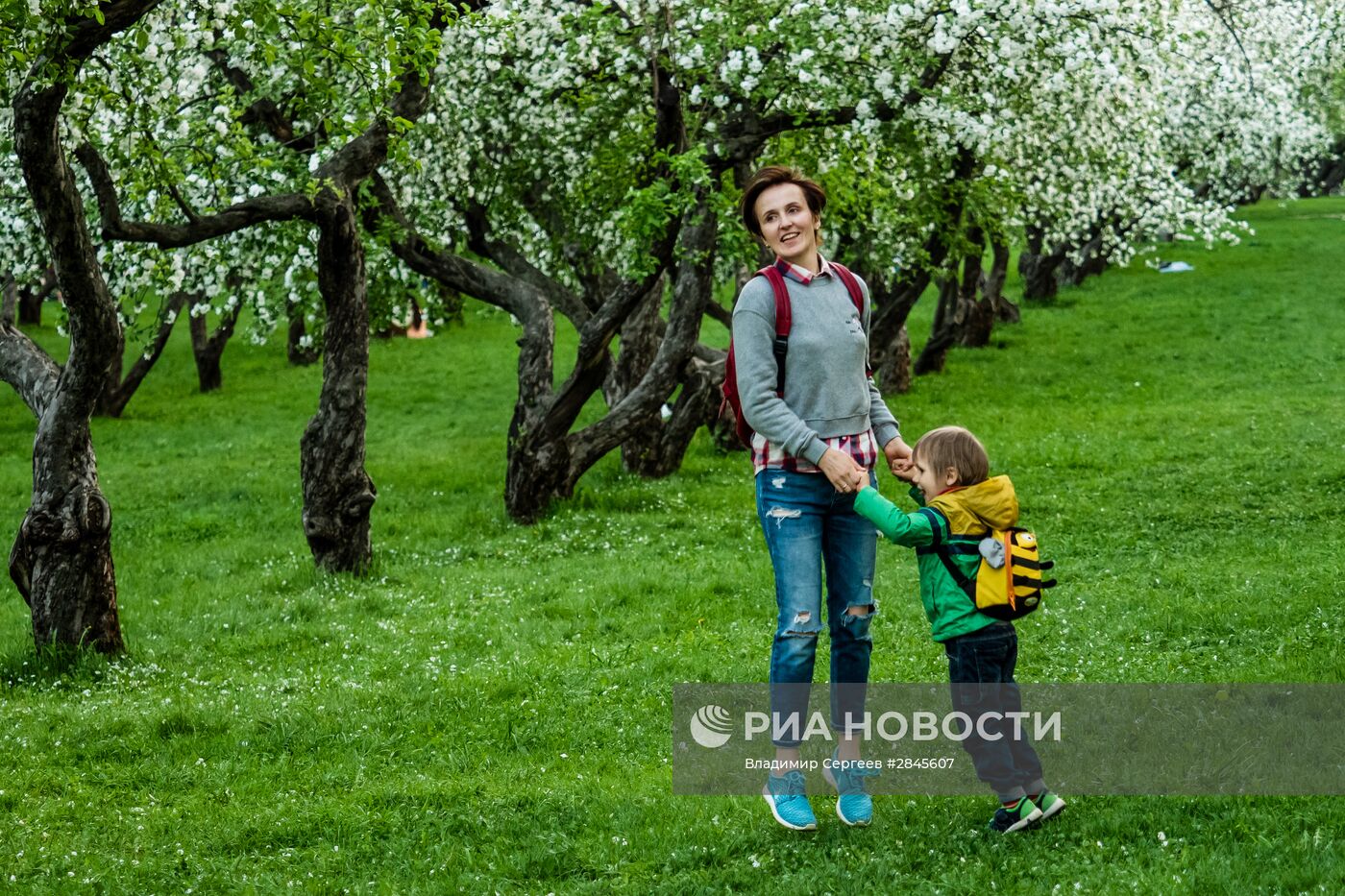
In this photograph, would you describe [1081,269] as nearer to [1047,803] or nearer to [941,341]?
[941,341]

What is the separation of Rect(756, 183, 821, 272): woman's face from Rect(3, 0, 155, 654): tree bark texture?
18.2 feet

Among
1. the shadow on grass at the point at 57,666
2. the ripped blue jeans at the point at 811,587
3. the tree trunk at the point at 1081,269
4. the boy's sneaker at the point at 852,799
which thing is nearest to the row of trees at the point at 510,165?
the shadow on grass at the point at 57,666

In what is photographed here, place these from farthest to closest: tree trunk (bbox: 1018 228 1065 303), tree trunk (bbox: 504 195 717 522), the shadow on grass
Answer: tree trunk (bbox: 1018 228 1065 303)
tree trunk (bbox: 504 195 717 522)
the shadow on grass

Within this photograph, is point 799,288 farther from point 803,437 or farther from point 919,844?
point 919,844

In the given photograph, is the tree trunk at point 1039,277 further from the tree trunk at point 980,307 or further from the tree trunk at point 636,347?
the tree trunk at point 636,347

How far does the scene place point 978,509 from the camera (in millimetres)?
5633

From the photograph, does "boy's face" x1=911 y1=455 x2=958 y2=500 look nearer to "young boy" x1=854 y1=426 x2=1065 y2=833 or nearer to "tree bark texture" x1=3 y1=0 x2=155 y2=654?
"young boy" x1=854 y1=426 x2=1065 y2=833

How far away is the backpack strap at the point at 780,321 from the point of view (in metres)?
5.78

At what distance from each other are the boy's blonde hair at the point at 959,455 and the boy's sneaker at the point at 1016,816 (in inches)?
53.2

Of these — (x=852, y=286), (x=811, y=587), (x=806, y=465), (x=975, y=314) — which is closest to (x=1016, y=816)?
(x=811, y=587)

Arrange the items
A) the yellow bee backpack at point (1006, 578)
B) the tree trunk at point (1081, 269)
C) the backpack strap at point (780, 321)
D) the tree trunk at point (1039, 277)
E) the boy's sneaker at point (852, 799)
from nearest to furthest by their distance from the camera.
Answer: the yellow bee backpack at point (1006, 578), the backpack strap at point (780, 321), the boy's sneaker at point (852, 799), the tree trunk at point (1039, 277), the tree trunk at point (1081, 269)

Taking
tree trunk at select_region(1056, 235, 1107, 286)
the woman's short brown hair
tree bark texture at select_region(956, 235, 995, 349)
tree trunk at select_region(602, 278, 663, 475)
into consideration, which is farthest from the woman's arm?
tree trunk at select_region(1056, 235, 1107, 286)

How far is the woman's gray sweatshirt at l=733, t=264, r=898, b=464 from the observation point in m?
5.68

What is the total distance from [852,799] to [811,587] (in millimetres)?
984
